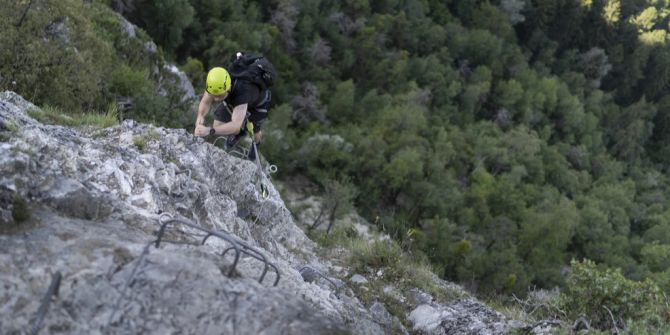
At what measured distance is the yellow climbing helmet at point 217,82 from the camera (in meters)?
7.67

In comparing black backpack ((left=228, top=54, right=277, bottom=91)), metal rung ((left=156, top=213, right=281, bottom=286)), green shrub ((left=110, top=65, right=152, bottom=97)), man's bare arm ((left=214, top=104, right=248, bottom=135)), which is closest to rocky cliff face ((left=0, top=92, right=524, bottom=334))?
metal rung ((left=156, top=213, right=281, bottom=286))

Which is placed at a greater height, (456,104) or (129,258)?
(129,258)

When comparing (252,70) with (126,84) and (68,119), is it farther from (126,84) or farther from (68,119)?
(126,84)

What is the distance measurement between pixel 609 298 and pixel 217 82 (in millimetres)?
5521

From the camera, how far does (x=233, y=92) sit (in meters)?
8.15

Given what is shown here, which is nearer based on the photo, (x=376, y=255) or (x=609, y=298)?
(x=609, y=298)

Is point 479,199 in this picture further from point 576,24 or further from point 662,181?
point 576,24

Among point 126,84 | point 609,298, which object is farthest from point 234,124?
point 126,84

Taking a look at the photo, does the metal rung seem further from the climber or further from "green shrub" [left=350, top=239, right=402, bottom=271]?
"green shrub" [left=350, top=239, right=402, bottom=271]

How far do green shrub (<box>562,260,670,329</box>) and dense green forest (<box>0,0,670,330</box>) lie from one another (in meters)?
10.3

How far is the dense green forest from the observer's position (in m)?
28.2

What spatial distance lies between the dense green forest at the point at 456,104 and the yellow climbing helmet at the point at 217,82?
587 centimetres

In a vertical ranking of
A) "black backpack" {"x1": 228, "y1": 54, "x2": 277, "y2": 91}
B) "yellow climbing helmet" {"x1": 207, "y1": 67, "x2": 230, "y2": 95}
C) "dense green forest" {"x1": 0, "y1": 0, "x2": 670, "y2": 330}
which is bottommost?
"dense green forest" {"x1": 0, "y1": 0, "x2": 670, "y2": 330}

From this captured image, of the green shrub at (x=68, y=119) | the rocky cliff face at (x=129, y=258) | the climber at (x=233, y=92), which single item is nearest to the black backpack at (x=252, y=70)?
the climber at (x=233, y=92)
